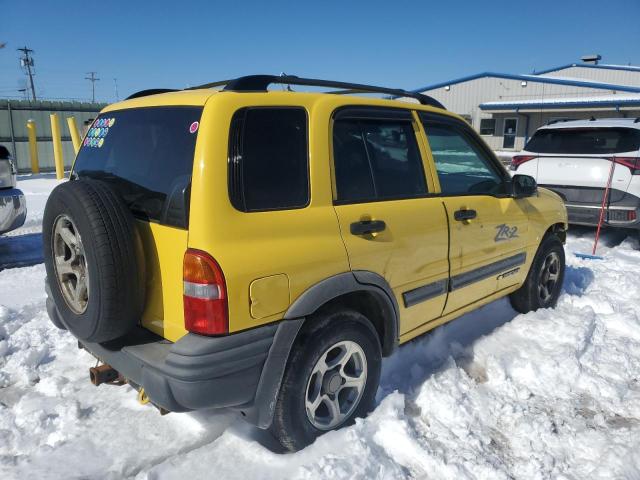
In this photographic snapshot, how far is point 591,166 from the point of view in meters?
6.93

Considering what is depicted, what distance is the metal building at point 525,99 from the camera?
24250 mm

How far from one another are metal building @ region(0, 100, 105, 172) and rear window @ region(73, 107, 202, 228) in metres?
15.6

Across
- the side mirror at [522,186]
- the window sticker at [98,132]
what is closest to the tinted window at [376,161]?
the side mirror at [522,186]

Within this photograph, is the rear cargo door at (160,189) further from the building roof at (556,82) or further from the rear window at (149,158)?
the building roof at (556,82)

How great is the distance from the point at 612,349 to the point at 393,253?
2.33 meters

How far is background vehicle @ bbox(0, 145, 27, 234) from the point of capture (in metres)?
5.75

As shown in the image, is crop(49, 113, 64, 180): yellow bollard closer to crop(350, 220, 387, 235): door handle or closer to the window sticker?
the window sticker

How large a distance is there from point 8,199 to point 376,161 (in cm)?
484

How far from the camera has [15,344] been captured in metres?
3.71

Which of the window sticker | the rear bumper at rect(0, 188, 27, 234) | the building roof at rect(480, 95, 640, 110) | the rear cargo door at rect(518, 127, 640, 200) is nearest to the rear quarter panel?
the window sticker

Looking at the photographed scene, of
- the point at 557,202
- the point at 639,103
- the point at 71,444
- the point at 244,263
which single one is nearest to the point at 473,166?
the point at 557,202

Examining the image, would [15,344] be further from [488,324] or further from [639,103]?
[639,103]

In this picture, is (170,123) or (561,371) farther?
(561,371)

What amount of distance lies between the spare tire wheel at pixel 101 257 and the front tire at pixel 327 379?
830 mm
